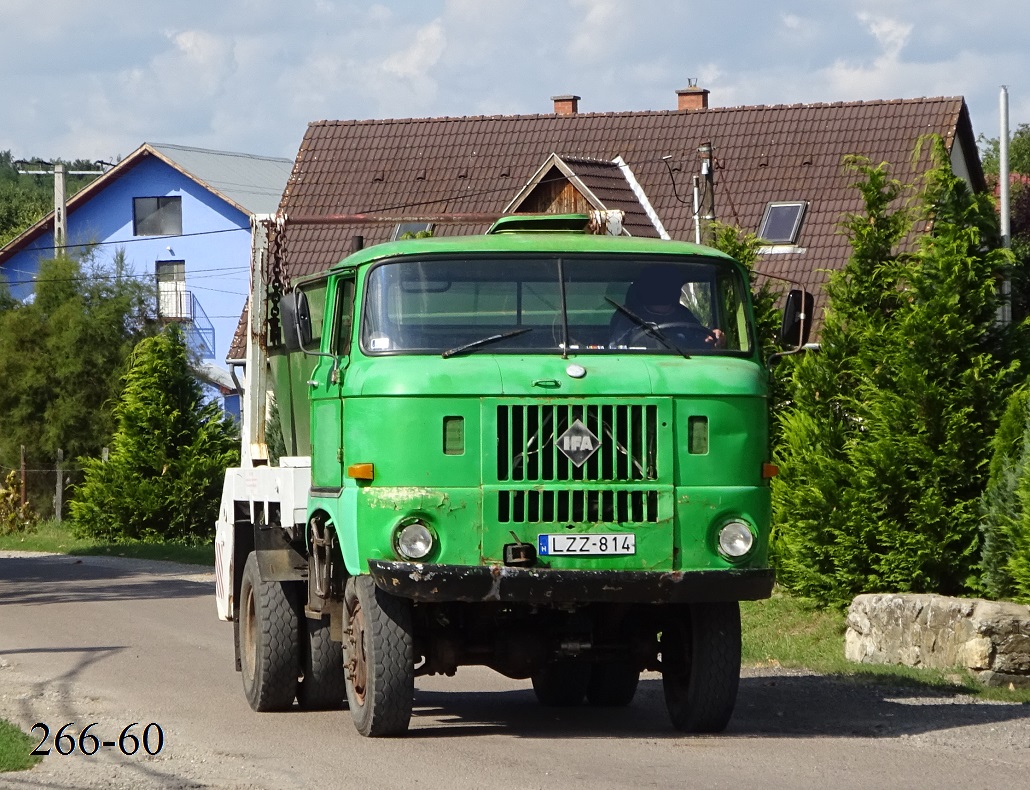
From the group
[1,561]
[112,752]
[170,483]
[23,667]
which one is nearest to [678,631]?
[112,752]

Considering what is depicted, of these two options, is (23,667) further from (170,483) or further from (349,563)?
(170,483)

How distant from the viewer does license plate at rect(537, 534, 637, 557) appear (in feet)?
29.0

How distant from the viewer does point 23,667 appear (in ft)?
44.9

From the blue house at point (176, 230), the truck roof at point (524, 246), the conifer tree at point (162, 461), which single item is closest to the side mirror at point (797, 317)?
the truck roof at point (524, 246)

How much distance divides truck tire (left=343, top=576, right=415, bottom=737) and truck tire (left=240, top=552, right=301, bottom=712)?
1.50 metres

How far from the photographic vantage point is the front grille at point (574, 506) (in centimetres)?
887

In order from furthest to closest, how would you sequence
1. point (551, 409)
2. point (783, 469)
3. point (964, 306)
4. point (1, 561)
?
1. point (1, 561)
2. point (783, 469)
3. point (964, 306)
4. point (551, 409)

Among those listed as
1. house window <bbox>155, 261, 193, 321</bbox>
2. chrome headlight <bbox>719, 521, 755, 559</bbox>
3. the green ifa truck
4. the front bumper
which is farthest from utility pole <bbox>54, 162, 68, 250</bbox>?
chrome headlight <bbox>719, 521, 755, 559</bbox>

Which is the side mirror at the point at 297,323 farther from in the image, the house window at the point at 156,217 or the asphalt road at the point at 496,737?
the house window at the point at 156,217

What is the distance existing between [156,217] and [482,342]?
5089 centimetres

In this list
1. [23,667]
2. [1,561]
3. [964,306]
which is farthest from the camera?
[1,561]

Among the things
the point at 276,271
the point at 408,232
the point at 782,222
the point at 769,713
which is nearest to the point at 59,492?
the point at 782,222

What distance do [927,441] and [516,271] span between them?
7440 mm

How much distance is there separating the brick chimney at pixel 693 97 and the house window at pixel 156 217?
19947 mm
